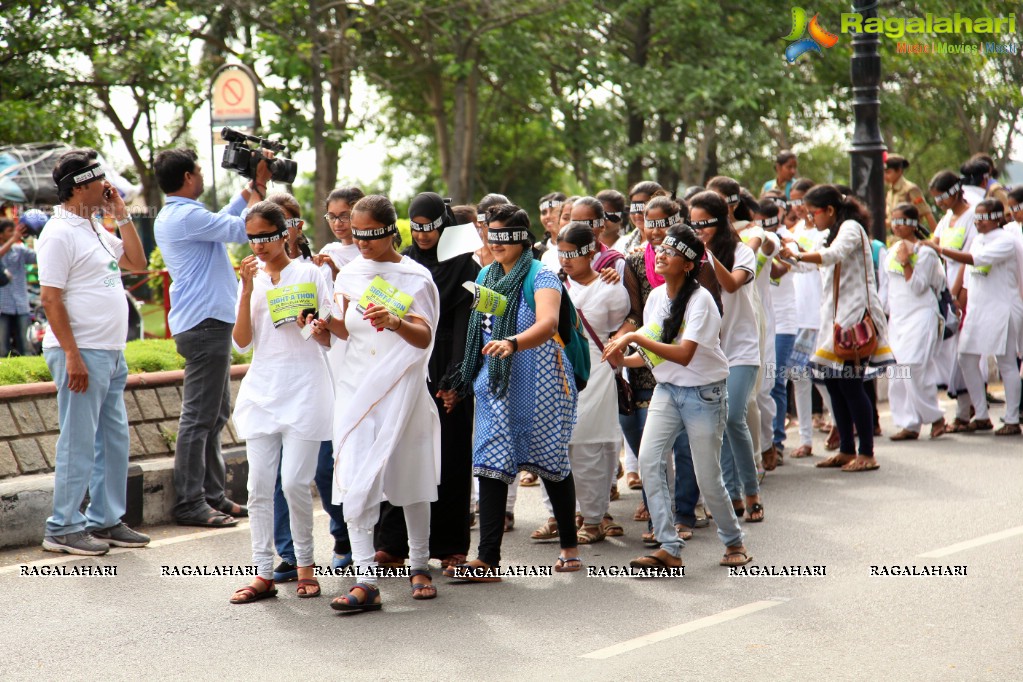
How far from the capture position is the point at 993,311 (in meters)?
10.7

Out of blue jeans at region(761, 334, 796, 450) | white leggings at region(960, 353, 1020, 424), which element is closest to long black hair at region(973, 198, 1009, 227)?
white leggings at region(960, 353, 1020, 424)

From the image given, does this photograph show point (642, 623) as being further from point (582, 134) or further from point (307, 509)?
point (582, 134)

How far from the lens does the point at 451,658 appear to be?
4.99 metres

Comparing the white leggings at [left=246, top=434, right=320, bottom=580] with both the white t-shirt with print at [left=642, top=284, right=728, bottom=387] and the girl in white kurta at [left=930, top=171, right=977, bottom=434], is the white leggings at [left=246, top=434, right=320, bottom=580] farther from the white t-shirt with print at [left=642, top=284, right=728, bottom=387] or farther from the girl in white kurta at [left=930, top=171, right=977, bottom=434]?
the girl in white kurta at [left=930, top=171, right=977, bottom=434]

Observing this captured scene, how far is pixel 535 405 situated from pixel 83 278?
2.67m

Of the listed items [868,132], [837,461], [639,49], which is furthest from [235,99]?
[639,49]

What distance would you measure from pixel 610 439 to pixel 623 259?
110 centimetres

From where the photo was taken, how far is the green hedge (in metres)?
8.18

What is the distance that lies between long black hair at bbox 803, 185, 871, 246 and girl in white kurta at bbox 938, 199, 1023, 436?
1670 mm

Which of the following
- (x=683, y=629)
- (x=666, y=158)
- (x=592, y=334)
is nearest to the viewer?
(x=683, y=629)

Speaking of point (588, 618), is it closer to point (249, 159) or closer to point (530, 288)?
point (530, 288)

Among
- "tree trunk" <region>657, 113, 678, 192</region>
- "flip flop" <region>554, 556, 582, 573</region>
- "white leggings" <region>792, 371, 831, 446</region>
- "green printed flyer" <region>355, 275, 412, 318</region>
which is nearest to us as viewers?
"green printed flyer" <region>355, 275, 412, 318</region>

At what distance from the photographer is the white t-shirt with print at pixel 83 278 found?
6.80 meters

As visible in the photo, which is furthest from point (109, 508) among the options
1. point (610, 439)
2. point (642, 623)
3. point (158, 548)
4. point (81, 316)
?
point (642, 623)
